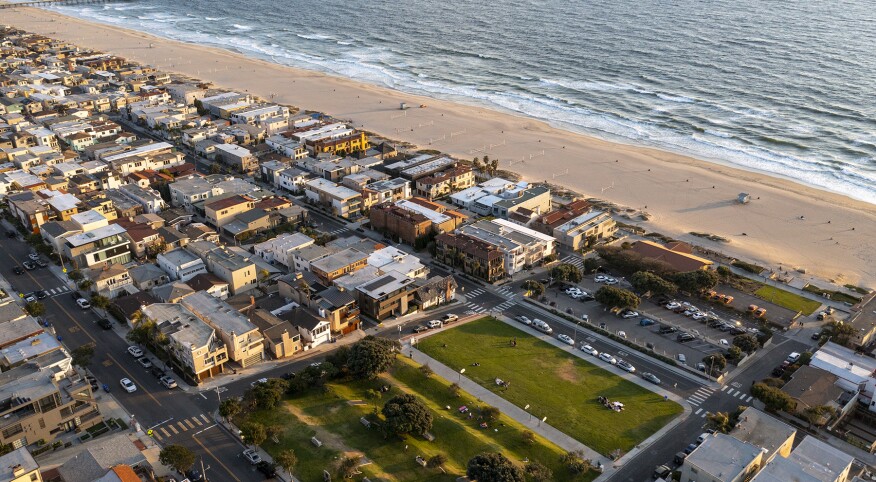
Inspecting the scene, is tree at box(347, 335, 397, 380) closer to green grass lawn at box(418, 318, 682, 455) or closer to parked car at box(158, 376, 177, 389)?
green grass lawn at box(418, 318, 682, 455)

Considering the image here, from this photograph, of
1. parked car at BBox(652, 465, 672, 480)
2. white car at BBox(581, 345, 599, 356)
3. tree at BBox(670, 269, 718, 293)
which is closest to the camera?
parked car at BBox(652, 465, 672, 480)

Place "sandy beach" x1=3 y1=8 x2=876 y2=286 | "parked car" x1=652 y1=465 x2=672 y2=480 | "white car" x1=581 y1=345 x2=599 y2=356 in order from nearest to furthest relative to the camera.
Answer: "parked car" x1=652 y1=465 x2=672 y2=480, "white car" x1=581 y1=345 x2=599 y2=356, "sandy beach" x1=3 y1=8 x2=876 y2=286

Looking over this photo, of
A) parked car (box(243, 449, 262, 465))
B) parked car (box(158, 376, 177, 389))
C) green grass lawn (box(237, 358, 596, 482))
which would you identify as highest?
green grass lawn (box(237, 358, 596, 482))

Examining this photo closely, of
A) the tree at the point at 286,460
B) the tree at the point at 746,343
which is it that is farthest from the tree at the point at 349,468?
the tree at the point at 746,343

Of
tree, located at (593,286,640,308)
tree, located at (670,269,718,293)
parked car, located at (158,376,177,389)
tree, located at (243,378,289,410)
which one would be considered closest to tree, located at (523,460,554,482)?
tree, located at (243,378,289,410)

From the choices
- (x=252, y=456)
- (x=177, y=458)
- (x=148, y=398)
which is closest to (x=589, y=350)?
(x=252, y=456)

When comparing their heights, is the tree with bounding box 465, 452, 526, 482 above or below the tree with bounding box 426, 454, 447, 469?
above

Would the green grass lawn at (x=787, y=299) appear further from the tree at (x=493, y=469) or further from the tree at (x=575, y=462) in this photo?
the tree at (x=493, y=469)

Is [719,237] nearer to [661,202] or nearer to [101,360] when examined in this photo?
[661,202]
